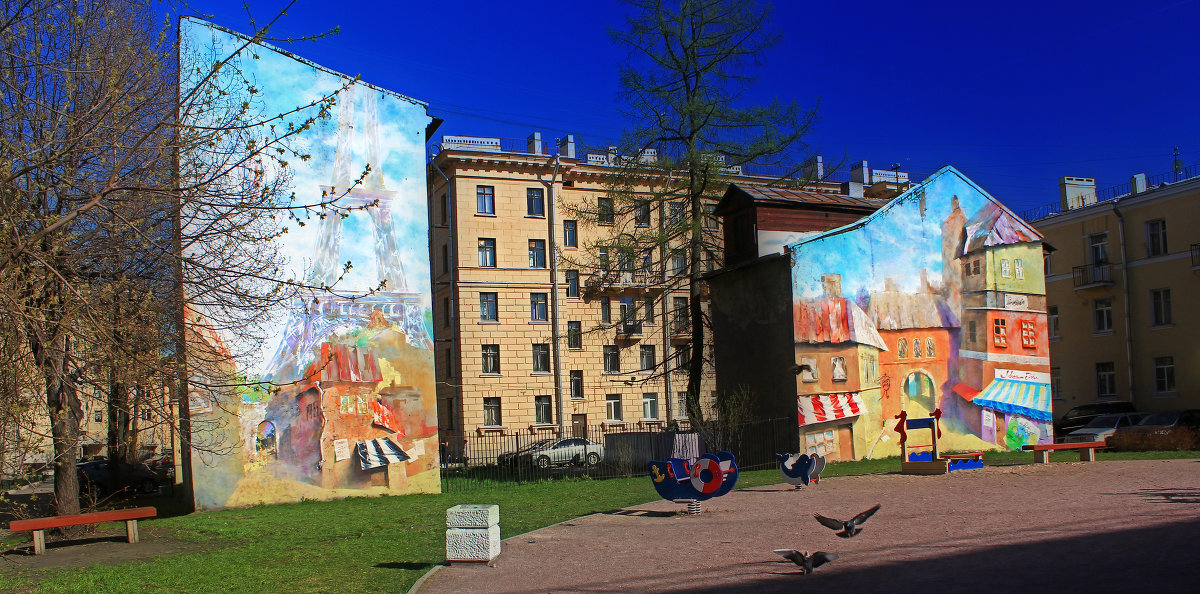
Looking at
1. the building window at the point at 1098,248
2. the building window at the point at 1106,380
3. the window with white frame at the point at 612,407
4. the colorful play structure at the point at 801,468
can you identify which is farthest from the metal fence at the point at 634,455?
the building window at the point at 1098,248

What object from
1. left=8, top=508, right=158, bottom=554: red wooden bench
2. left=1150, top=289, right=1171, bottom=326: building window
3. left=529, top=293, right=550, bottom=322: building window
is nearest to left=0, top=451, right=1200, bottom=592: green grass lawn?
left=8, top=508, right=158, bottom=554: red wooden bench

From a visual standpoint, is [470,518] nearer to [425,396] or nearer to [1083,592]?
[1083,592]

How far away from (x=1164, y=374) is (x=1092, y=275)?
17.6ft

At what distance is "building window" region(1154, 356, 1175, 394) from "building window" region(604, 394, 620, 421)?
25217 millimetres

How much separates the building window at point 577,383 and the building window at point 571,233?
7073mm

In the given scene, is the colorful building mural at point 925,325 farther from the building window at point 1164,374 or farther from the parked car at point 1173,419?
the building window at point 1164,374

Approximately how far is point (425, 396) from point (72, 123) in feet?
56.8

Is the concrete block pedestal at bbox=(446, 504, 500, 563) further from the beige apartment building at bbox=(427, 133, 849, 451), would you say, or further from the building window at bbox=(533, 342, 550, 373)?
the building window at bbox=(533, 342, 550, 373)

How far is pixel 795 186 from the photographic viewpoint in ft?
107

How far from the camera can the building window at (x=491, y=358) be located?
154ft

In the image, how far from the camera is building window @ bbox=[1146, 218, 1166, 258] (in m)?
39.0

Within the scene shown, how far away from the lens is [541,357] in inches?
1890

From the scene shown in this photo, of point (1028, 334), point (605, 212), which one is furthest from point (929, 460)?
point (605, 212)

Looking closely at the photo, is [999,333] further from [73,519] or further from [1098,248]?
[73,519]
